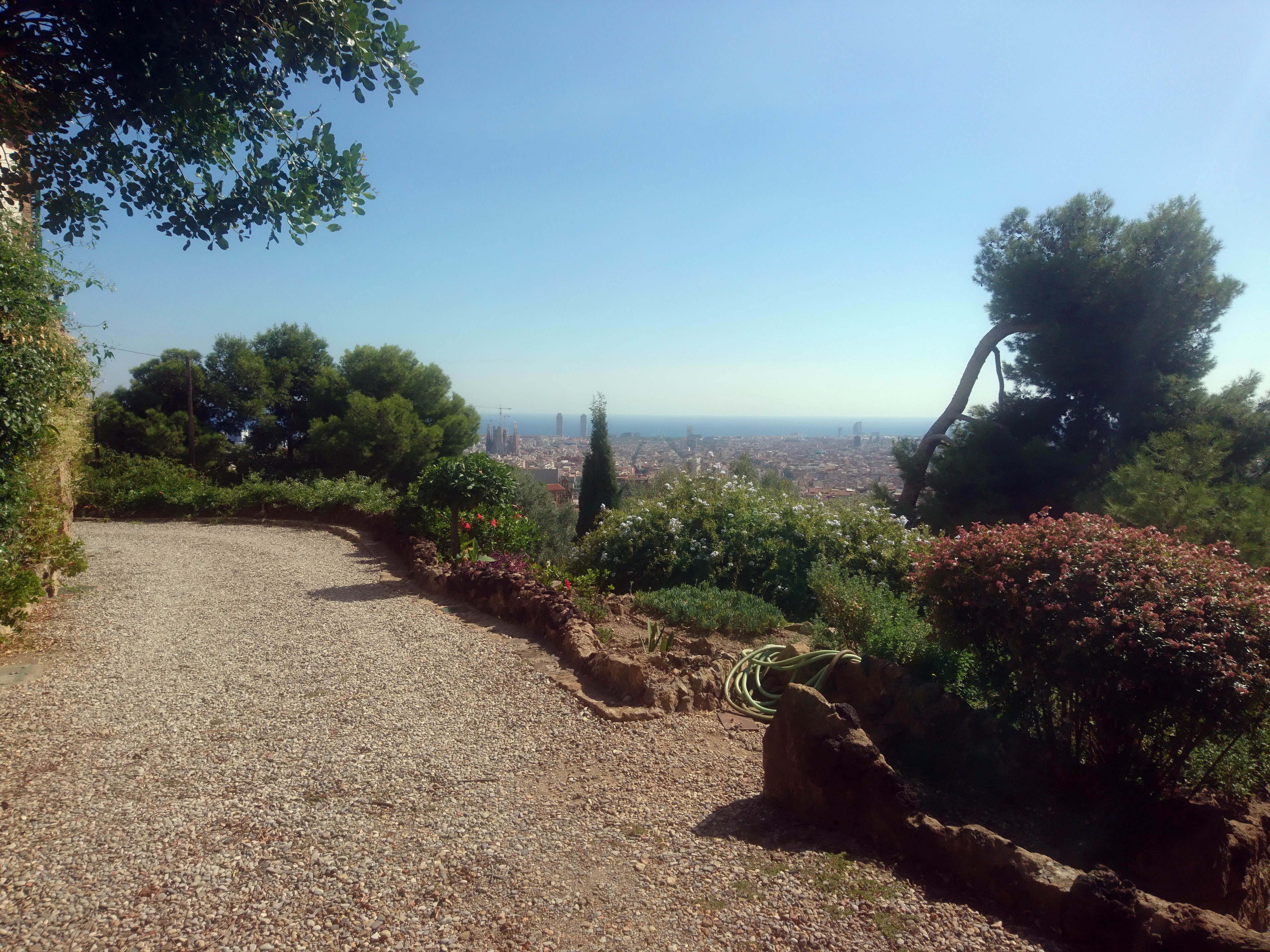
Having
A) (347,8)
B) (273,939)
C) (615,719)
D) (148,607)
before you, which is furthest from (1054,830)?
(148,607)

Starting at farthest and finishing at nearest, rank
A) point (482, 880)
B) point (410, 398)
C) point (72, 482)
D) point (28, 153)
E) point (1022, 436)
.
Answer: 1. point (410, 398)
2. point (1022, 436)
3. point (72, 482)
4. point (28, 153)
5. point (482, 880)

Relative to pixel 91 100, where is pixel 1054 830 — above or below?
below

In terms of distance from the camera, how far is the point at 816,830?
2951mm

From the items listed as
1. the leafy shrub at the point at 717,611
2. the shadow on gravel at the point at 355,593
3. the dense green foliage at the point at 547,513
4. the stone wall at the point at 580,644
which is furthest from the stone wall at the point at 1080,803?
the dense green foliage at the point at 547,513

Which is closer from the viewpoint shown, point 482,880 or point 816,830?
point 482,880

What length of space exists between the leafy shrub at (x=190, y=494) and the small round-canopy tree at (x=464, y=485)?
533cm

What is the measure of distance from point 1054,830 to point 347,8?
4.71 meters

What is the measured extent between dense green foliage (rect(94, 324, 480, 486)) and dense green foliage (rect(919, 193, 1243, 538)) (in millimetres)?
13082

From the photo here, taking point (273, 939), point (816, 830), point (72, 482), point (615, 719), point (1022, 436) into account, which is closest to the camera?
point (273, 939)

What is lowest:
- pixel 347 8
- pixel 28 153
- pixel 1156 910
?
pixel 1156 910

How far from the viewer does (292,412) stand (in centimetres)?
2086

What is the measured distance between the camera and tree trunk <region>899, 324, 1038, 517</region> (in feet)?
38.9

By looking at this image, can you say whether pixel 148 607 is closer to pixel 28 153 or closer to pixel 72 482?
pixel 72 482

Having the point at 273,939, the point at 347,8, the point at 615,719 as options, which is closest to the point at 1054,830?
the point at 615,719
